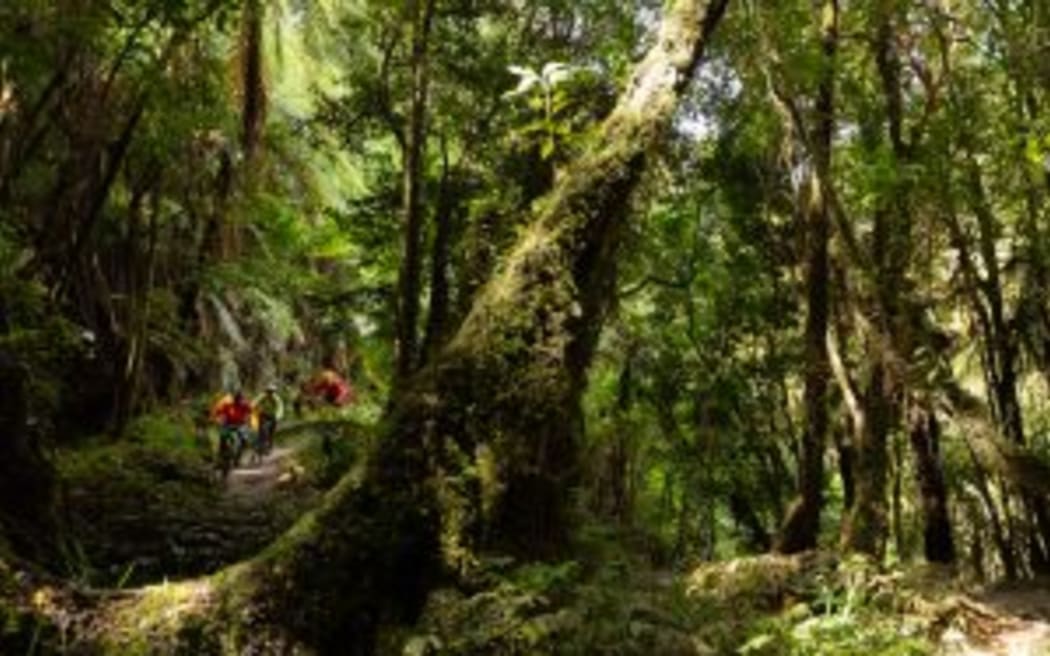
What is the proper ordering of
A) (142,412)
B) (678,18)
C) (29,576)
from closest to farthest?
(29,576)
(678,18)
(142,412)

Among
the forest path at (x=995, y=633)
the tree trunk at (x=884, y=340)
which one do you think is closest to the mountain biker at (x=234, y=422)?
the tree trunk at (x=884, y=340)

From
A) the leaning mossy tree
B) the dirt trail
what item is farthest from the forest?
the dirt trail

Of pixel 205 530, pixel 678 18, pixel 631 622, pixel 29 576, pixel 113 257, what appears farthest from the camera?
pixel 113 257

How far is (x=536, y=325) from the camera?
677cm

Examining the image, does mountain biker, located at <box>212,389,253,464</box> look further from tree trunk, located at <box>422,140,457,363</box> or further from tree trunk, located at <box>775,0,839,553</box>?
tree trunk, located at <box>775,0,839,553</box>

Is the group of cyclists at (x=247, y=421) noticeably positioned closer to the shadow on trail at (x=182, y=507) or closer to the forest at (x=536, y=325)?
the forest at (x=536, y=325)

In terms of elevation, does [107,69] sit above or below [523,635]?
above

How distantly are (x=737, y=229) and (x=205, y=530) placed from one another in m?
8.47

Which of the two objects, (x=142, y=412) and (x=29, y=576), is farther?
(x=142, y=412)

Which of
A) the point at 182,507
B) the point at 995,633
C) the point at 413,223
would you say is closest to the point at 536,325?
the point at 995,633

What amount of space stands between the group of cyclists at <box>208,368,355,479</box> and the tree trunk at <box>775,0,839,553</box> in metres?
8.32

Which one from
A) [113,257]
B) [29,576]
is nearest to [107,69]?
[113,257]

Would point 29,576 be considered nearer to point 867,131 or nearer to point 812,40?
point 812,40

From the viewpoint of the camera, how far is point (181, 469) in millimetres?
17234
